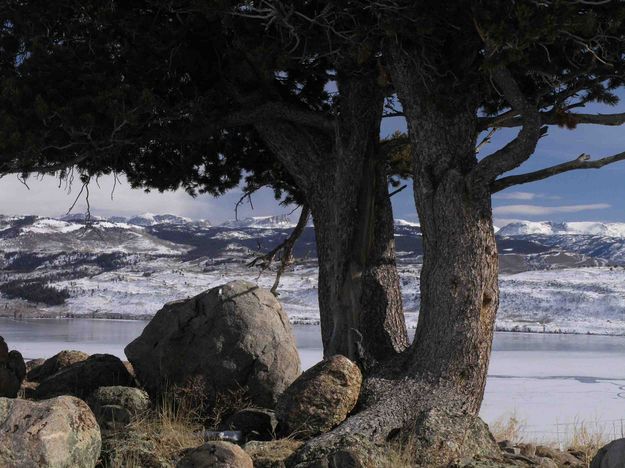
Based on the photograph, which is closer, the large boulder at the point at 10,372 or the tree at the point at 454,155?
the tree at the point at 454,155

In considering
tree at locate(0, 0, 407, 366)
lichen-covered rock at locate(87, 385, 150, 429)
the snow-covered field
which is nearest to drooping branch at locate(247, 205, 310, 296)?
Result: tree at locate(0, 0, 407, 366)

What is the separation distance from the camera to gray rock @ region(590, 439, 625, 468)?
603 cm

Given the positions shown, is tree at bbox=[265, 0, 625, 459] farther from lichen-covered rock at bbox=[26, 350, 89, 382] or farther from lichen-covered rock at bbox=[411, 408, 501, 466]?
lichen-covered rock at bbox=[26, 350, 89, 382]

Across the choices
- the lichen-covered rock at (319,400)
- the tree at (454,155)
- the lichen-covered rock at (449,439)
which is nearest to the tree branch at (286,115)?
the tree at (454,155)

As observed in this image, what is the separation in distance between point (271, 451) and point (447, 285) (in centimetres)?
247

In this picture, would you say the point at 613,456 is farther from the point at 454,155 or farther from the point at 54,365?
the point at 54,365

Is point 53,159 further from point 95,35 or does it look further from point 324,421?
point 324,421

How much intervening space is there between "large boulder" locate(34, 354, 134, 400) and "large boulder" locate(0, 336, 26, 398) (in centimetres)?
37

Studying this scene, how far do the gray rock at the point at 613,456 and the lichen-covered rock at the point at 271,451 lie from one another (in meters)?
2.68

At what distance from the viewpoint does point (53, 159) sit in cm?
902

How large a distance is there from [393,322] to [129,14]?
477 cm

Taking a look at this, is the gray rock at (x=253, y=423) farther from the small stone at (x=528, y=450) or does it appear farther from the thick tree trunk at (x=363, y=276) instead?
the small stone at (x=528, y=450)

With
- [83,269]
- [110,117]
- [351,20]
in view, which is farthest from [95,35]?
[83,269]

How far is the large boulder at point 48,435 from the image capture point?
5.66m
